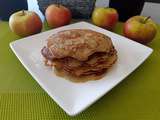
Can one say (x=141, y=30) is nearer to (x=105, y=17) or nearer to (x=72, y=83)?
(x=105, y=17)

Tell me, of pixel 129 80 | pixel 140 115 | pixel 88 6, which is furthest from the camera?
pixel 88 6

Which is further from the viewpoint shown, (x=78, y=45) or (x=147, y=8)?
(x=147, y=8)

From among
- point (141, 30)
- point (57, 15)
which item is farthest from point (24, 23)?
point (141, 30)

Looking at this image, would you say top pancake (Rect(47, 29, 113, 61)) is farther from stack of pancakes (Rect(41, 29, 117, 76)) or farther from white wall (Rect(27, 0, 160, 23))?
white wall (Rect(27, 0, 160, 23))

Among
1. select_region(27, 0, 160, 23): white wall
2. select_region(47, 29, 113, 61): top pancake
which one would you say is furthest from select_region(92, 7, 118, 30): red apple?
select_region(27, 0, 160, 23): white wall

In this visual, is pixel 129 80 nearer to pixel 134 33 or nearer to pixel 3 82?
pixel 134 33

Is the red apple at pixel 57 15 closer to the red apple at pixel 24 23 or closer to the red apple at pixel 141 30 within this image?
the red apple at pixel 24 23

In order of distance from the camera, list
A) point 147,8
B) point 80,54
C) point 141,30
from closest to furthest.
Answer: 1. point 80,54
2. point 141,30
3. point 147,8

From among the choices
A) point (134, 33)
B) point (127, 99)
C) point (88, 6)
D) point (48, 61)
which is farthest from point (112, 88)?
point (88, 6)
